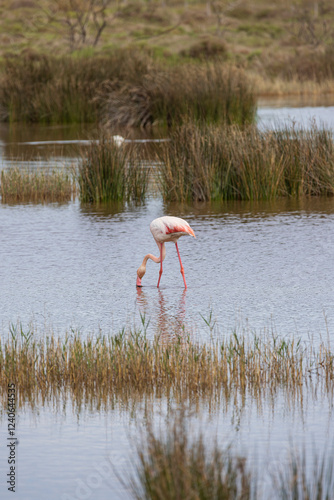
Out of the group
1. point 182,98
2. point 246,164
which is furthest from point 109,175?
point 182,98

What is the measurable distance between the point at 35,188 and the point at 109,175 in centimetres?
167

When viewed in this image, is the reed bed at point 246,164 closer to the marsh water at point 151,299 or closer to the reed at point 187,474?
the marsh water at point 151,299

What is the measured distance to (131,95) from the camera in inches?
1003

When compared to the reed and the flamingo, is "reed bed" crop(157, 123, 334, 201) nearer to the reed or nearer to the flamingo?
the flamingo

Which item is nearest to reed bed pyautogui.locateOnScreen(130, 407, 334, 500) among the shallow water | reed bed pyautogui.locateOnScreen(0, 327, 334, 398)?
reed bed pyautogui.locateOnScreen(0, 327, 334, 398)

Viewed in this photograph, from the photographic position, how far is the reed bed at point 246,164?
13180 mm

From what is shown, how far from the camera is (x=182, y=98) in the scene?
22641 millimetres

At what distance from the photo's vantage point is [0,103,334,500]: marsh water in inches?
189

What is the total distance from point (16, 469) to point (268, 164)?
356 inches

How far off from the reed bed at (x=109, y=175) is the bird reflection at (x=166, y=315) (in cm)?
485

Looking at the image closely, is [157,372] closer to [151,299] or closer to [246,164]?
[151,299]

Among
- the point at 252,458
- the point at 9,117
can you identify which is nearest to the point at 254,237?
the point at 252,458

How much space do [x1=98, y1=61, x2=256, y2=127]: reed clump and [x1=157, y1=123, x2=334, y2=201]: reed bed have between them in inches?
248

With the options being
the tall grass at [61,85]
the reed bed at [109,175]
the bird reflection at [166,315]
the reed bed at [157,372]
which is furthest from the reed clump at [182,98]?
the reed bed at [157,372]
